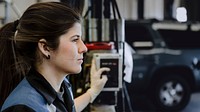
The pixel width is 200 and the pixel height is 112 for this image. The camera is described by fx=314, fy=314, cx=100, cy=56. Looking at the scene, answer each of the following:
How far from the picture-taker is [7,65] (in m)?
1.30

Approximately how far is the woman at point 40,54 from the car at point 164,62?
35.6 inches

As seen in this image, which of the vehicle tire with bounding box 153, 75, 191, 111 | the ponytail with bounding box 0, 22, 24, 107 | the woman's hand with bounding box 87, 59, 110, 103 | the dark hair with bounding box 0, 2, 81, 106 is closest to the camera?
the dark hair with bounding box 0, 2, 81, 106

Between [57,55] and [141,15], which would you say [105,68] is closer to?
[141,15]

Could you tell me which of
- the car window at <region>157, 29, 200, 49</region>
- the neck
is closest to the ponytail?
the neck

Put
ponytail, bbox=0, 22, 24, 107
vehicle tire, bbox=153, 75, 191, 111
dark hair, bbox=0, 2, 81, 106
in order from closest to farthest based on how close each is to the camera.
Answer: dark hair, bbox=0, 2, 81, 106, ponytail, bbox=0, 22, 24, 107, vehicle tire, bbox=153, 75, 191, 111

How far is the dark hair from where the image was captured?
1163 mm

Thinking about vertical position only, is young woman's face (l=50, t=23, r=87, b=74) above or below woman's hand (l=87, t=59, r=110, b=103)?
above

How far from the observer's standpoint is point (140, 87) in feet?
7.16

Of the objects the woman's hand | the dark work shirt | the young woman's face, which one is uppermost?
the young woman's face

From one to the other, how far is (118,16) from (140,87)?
1.69 feet

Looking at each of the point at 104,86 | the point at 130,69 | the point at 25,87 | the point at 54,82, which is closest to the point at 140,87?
the point at 130,69

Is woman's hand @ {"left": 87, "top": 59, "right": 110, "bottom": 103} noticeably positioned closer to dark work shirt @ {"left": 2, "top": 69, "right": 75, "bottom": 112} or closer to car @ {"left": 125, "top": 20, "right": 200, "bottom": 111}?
car @ {"left": 125, "top": 20, "right": 200, "bottom": 111}

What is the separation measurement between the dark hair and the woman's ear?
1 cm

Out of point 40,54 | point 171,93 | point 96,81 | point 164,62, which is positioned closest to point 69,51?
point 40,54
